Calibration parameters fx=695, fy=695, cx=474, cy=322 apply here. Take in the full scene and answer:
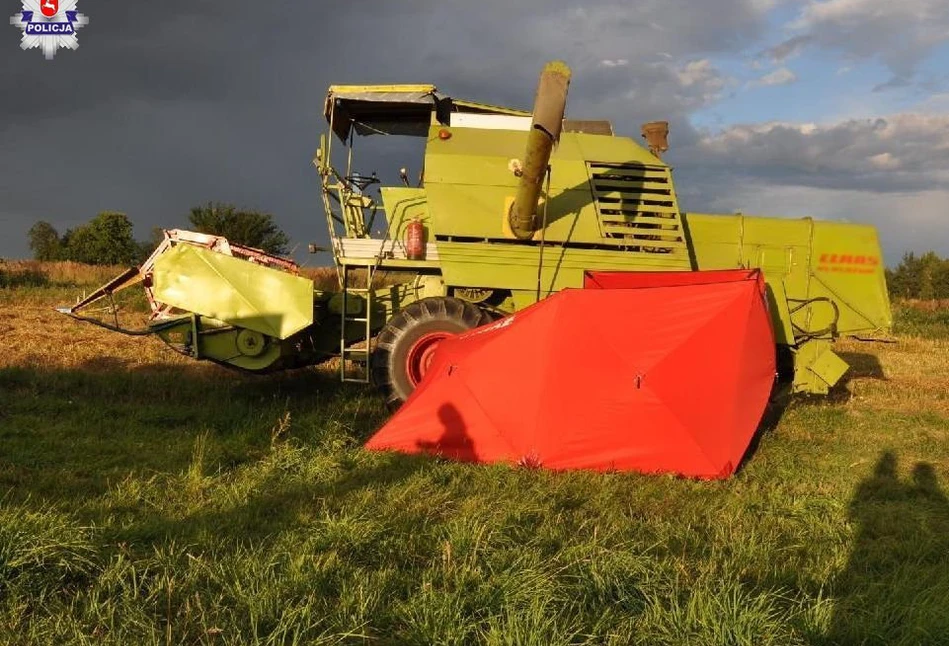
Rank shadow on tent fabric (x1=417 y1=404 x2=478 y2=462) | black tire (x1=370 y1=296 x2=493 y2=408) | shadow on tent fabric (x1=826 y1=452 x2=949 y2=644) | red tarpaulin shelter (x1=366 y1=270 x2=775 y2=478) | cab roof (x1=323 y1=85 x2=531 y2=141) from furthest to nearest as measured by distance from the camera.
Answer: cab roof (x1=323 y1=85 x2=531 y2=141)
black tire (x1=370 y1=296 x2=493 y2=408)
shadow on tent fabric (x1=417 y1=404 x2=478 y2=462)
red tarpaulin shelter (x1=366 y1=270 x2=775 y2=478)
shadow on tent fabric (x1=826 y1=452 x2=949 y2=644)

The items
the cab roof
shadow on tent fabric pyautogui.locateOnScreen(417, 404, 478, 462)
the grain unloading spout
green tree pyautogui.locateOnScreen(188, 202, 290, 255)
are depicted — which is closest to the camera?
shadow on tent fabric pyautogui.locateOnScreen(417, 404, 478, 462)

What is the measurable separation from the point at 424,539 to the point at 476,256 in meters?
3.97

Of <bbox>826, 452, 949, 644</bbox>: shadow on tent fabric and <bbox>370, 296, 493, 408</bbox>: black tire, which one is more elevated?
<bbox>370, 296, 493, 408</bbox>: black tire

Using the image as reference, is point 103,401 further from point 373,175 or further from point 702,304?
point 702,304

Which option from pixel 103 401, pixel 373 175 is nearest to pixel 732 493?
pixel 373 175

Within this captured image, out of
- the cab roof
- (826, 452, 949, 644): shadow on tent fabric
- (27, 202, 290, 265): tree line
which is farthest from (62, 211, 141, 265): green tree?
(826, 452, 949, 644): shadow on tent fabric

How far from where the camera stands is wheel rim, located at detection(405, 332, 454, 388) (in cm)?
698

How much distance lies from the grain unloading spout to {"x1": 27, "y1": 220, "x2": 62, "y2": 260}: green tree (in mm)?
45792

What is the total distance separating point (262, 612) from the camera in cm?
262

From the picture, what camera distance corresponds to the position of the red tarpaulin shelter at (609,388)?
5.36 m

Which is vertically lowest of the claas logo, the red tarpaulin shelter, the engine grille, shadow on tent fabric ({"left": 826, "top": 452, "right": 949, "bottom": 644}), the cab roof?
shadow on tent fabric ({"left": 826, "top": 452, "right": 949, "bottom": 644})

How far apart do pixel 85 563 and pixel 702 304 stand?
455 cm

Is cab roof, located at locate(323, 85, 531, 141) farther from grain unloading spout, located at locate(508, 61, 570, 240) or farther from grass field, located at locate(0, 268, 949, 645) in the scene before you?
grass field, located at locate(0, 268, 949, 645)

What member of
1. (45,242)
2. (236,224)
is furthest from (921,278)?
(45,242)
